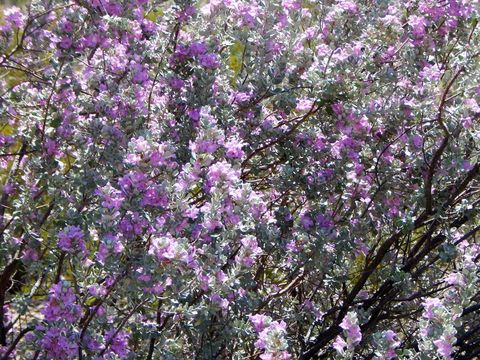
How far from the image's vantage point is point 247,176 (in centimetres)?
333

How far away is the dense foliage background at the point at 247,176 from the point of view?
2.32 metres

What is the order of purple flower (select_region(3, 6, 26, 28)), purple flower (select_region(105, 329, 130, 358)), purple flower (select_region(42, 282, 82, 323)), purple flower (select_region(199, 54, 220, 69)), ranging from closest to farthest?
purple flower (select_region(42, 282, 82, 323)) → purple flower (select_region(105, 329, 130, 358)) → purple flower (select_region(199, 54, 220, 69)) → purple flower (select_region(3, 6, 26, 28))

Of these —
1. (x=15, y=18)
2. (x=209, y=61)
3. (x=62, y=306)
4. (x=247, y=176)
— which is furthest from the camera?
(x=247, y=176)

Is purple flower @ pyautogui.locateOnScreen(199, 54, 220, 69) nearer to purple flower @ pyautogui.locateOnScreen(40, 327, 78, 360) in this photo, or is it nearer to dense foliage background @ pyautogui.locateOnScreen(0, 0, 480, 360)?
dense foliage background @ pyautogui.locateOnScreen(0, 0, 480, 360)

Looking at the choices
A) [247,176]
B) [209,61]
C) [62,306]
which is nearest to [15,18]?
[209,61]

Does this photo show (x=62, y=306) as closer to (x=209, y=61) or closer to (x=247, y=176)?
(x=209, y=61)

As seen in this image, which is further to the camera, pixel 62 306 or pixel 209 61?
pixel 209 61

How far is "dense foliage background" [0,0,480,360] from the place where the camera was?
2324 millimetres

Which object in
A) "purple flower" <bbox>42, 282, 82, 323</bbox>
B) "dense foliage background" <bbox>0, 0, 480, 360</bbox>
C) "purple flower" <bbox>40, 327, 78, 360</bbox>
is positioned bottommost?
"purple flower" <bbox>40, 327, 78, 360</bbox>

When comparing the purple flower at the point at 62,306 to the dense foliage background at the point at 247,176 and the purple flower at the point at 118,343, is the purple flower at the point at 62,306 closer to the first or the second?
the dense foliage background at the point at 247,176

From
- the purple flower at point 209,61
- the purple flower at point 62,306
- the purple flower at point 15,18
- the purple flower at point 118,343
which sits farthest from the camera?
the purple flower at point 15,18

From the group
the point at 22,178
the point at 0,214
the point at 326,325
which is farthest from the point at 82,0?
the point at 326,325

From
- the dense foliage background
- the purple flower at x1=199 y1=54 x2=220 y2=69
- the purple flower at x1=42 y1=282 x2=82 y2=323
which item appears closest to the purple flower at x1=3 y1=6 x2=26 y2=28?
the dense foliage background

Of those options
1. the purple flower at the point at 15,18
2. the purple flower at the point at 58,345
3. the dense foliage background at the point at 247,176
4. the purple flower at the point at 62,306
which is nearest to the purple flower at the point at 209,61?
the dense foliage background at the point at 247,176
